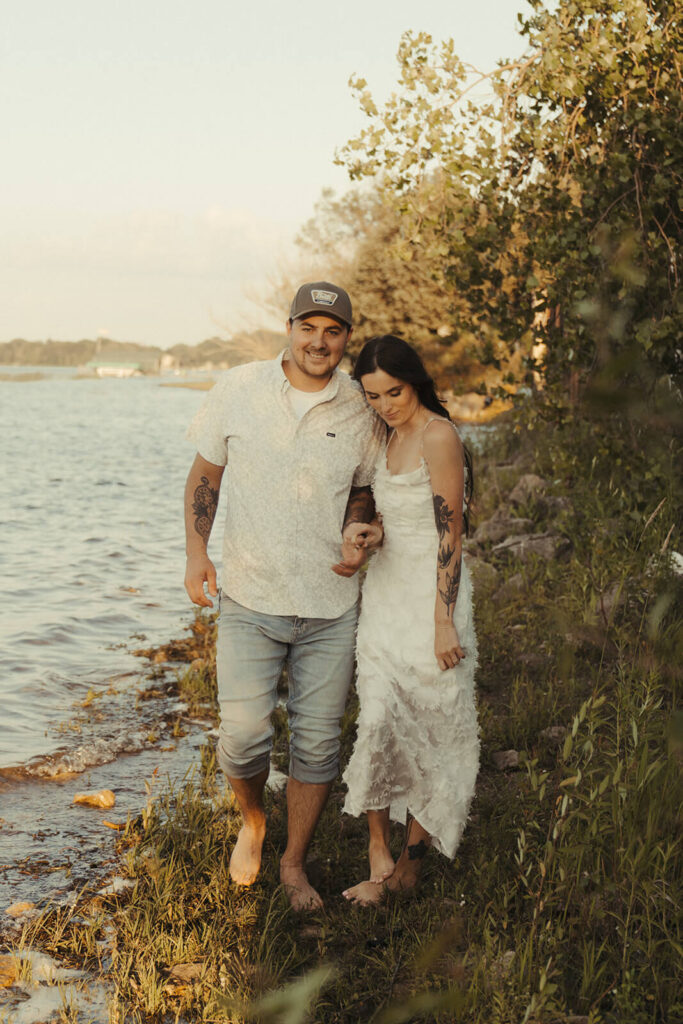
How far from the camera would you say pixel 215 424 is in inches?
159

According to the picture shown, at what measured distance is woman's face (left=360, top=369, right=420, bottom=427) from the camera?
3744 millimetres

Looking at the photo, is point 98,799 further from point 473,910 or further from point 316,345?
point 316,345

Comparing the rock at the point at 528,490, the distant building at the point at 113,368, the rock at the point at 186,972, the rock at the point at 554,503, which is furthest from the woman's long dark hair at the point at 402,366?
Answer: the distant building at the point at 113,368

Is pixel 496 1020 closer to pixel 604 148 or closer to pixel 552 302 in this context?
pixel 552 302

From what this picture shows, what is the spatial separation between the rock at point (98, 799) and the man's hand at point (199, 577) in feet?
5.33

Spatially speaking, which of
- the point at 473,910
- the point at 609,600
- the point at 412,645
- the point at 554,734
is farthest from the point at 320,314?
the point at 609,600

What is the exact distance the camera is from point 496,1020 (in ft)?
9.12

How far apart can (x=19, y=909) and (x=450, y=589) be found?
7.14ft

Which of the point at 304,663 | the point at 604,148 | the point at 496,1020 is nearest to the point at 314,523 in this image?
the point at 304,663

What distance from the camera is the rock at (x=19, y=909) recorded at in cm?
374

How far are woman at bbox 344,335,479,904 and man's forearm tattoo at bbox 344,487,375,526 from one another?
5.8 inches

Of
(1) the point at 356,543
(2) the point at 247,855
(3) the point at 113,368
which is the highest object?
(3) the point at 113,368

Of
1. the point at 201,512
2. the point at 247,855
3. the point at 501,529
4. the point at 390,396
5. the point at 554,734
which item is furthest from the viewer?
the point at 501,529

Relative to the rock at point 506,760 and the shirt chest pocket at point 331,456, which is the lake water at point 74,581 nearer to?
the rock at point 506,760
